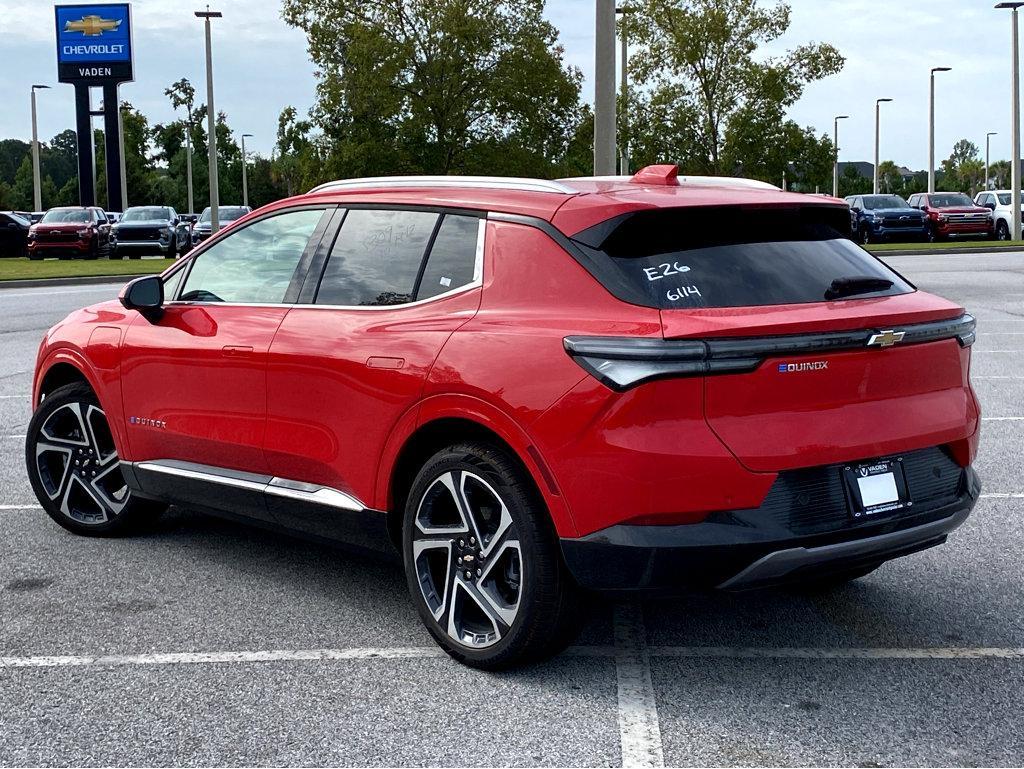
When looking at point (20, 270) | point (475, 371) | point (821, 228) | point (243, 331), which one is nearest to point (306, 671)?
point (475, 371)

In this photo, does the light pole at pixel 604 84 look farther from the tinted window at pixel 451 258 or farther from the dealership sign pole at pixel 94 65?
the dealership sign pole at pixel 94 65

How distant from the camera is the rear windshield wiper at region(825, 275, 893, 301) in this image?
4348mm

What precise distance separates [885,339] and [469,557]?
1.55 metres

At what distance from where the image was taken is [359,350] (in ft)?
15.9

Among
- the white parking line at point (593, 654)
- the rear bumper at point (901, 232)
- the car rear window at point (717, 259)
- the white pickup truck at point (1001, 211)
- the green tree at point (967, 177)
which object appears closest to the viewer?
the car rear window at point (717, 259)

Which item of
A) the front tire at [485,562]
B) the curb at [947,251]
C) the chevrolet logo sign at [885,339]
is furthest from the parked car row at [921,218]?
the front tire at [485,562]

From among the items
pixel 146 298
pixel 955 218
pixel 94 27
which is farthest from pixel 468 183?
pixel 94 27

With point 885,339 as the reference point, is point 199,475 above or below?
below

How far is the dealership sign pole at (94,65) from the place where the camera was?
63156 millimetres

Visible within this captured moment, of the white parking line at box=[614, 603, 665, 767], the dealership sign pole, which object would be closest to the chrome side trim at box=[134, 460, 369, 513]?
the white parking line at box=[614, 603, 665, 767]

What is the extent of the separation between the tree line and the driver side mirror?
31.5 m

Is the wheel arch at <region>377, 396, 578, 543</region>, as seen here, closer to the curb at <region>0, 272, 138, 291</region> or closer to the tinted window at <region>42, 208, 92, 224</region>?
the curb at <region>0, 272, 138, 291</region>

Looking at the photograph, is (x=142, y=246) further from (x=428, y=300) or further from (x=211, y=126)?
(x=428, y=300)

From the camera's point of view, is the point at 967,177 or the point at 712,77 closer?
the point at 712,77
